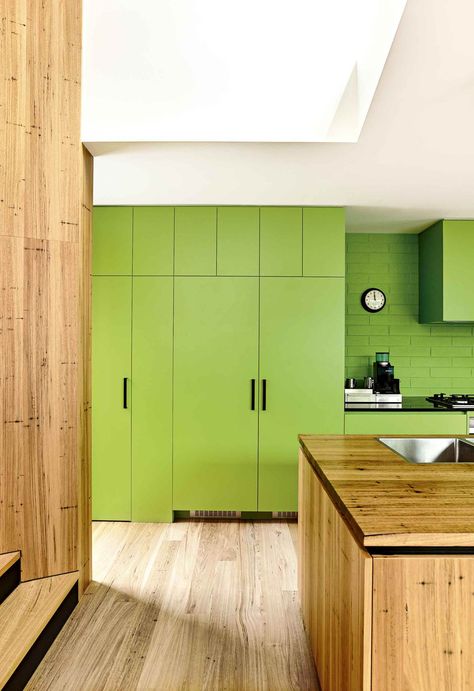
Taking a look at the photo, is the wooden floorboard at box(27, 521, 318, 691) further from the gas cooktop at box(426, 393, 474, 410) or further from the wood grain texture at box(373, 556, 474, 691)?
the gas cooktop at box(426, 393, 474, 410)

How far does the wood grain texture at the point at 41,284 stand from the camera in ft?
8.41

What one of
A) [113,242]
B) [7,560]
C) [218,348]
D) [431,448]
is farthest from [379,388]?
[7,560]

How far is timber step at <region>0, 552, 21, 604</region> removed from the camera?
2426 mm

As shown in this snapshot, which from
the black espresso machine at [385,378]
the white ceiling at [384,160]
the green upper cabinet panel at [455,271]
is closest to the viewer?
the white ceiling at [384,160]

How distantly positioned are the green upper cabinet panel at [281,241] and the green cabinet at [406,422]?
4.09 feet

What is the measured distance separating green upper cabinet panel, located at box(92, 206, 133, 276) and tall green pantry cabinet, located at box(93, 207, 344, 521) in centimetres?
1

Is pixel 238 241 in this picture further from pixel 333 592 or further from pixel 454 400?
pixel 333 592

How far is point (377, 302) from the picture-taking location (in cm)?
482

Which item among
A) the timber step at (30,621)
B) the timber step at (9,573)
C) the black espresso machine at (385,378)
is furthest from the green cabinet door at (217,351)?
the timber step at (9,573)

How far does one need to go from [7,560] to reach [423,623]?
6.68 feet

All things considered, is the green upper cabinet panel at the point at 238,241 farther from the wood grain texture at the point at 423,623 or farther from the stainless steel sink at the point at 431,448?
the wood grain texture at the point at 423,623

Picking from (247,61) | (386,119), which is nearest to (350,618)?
(386,119)

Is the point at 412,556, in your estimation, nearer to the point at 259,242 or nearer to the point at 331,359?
the point at 331,359

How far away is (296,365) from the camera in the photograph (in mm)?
4012
